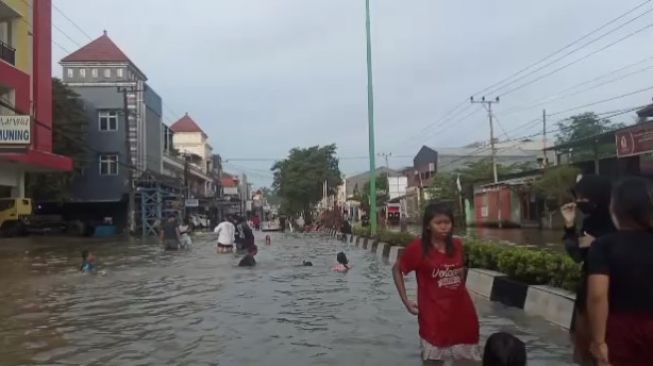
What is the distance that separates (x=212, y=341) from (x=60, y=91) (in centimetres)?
4292

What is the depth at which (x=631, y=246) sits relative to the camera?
10.7ft

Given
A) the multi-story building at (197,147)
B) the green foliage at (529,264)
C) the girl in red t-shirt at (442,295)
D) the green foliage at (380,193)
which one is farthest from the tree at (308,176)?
the girl in red t-shirt at (442,295)

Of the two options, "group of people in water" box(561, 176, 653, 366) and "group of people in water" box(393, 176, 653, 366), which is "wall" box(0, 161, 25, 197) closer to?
"group of people in water" box(393, 176, 653, 366)

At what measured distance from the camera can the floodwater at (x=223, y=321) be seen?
695 centimetres

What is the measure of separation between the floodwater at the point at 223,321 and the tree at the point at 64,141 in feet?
104

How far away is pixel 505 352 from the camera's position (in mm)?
3162


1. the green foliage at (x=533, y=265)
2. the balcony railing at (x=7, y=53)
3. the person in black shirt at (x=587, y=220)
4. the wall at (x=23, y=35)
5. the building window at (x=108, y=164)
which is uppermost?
the wall at (x=23, y=35)

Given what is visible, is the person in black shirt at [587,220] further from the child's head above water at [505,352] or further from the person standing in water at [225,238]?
Answer: the person standing in water at [225,238]

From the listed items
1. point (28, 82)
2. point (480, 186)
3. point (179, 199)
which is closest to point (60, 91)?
point (179, 199)

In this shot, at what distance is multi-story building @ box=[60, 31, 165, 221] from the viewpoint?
50.2m

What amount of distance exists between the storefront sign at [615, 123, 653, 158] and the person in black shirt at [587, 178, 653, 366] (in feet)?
79.5

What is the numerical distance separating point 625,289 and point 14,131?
81.3ft

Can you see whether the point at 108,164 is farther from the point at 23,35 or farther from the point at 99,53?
the point at 23,35

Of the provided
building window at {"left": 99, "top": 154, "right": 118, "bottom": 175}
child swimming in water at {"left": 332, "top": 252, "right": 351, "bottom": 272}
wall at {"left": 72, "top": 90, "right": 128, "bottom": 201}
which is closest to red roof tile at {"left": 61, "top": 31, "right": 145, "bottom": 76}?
wall at {"left": 72, "top": 90, "right": 128, "bottom": 201}
